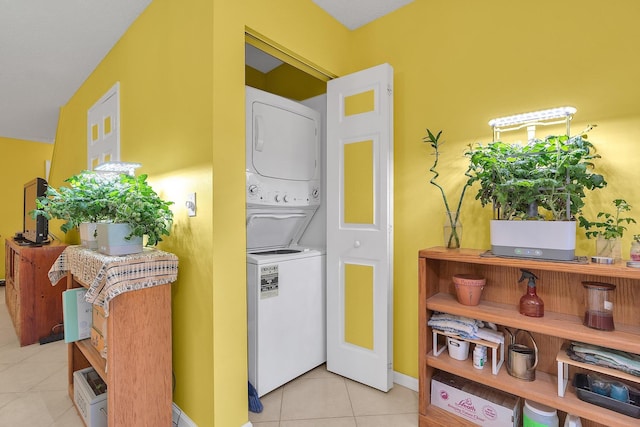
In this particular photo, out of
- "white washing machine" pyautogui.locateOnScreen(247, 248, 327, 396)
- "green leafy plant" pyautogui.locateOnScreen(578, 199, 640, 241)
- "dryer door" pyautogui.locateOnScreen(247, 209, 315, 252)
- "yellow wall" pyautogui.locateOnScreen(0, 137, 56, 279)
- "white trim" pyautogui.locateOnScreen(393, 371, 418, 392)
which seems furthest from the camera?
"yellow wall" pyautogui.locateOnScreen(0, 137, 56, 279)

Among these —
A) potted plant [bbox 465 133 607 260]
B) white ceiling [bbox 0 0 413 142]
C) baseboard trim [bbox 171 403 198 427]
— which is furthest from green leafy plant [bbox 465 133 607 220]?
baseboard trim [bbox 171 403 198 427]

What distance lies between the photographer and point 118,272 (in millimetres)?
1416

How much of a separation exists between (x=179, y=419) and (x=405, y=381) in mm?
1396

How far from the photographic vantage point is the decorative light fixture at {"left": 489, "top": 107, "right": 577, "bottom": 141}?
1.42 metres

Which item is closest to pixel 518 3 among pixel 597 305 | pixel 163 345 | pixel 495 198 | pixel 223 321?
pixel 495 198

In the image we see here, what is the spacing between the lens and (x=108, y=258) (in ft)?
4.91

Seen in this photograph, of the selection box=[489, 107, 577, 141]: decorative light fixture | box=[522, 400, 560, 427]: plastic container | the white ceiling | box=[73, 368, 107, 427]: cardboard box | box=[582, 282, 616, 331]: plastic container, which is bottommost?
box=[73, 368, 107, 427]: cardboard box

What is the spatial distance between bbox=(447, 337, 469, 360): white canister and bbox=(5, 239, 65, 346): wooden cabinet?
3.53 metres

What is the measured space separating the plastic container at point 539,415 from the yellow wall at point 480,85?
0.67 metres

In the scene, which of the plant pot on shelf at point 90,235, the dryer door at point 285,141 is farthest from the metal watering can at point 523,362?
the plant pot on shelf at point 90,235

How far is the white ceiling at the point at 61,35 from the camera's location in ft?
6.79

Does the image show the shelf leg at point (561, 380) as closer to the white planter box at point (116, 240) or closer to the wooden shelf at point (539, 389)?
the wooden shelf at point (539, 389)

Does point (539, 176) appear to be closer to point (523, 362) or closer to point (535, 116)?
point (535, 116)

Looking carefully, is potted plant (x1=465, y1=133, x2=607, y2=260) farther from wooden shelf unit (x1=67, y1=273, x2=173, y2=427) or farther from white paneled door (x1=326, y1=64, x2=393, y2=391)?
wooden shelf unit (x1=67, y1=273, x2=173, y2=427)
